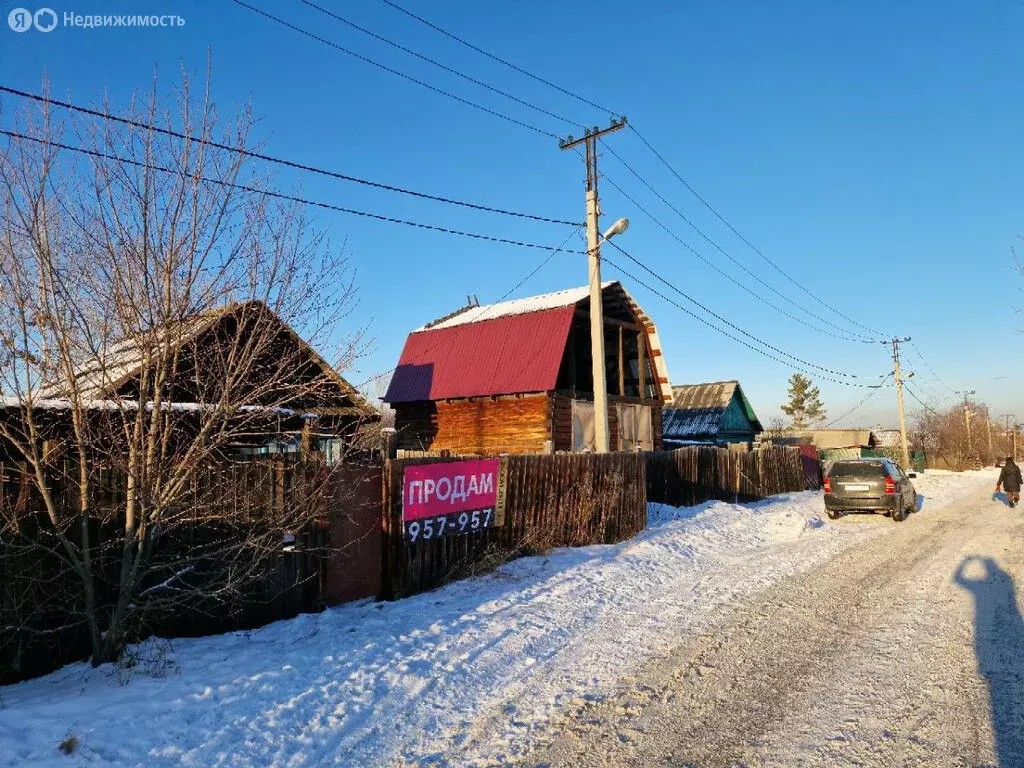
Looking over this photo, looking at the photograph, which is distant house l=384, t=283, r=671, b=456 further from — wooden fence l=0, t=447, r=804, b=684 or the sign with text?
the sign with text

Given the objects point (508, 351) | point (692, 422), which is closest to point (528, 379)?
point (508, 351)

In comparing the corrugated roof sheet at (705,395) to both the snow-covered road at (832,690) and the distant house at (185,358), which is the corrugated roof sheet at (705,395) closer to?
the snow-covered road at (832,690)

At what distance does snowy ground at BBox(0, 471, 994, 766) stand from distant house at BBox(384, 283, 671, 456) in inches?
499

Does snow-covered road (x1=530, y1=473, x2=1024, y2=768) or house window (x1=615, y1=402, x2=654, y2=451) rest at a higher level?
house window (x1=615, y1=402, x2=654, y2=451)

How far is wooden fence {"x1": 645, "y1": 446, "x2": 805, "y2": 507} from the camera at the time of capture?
57.6 feet

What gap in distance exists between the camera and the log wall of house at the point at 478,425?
21.7 meters

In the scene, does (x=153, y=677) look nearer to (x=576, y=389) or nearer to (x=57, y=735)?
(x=57, y=735)

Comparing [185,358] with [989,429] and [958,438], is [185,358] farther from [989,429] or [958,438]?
[989,429]

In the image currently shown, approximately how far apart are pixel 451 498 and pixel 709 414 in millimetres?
31125

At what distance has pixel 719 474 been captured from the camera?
799 inches

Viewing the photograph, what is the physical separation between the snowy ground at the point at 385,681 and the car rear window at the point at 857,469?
986 cm

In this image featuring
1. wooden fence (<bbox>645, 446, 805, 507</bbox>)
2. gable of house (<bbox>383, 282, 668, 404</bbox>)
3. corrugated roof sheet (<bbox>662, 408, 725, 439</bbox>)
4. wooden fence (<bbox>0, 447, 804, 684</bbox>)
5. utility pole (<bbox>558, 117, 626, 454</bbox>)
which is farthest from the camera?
corrugated roof sheet (<bbox>662, 408, 725, 439</bbox>)

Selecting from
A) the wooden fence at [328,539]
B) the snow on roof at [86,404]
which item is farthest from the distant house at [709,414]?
the snow on roof at [86,404]

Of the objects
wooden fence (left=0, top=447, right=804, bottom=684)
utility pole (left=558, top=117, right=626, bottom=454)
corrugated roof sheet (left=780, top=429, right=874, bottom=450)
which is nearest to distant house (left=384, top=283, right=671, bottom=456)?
utility pole (left=558, top=117, right=626, bottom=454)
